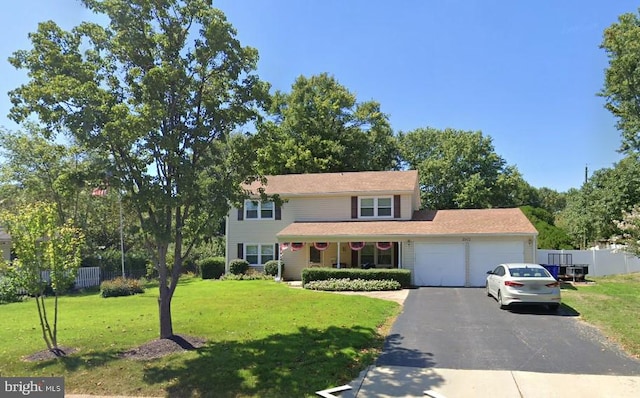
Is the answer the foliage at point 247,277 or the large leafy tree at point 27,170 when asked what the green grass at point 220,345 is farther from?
the large leafy tree at point 27,170

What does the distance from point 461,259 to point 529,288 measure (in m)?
8.85

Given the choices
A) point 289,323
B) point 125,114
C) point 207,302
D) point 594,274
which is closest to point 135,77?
point 125,114

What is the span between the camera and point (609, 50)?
106 feet

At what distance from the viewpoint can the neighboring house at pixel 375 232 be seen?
22516 millimetres

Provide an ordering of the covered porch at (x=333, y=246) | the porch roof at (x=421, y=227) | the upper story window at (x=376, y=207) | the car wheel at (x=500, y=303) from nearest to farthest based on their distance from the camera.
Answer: the car wheel at (x=500, y=303)
the porch roof at (x=421, y=227)
the covered porch at (x=333, y=246)
the upper story window at (x=376, y=207)

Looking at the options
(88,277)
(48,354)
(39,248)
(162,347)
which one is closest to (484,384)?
(162,347)

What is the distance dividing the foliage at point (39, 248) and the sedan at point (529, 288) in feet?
39.0

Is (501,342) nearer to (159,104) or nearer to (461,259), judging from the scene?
(159,104)

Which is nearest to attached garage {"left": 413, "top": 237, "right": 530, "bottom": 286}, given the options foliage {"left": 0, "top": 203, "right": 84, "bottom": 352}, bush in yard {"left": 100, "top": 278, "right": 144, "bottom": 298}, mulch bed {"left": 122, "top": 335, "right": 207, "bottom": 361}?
bush in yard {"left": 100, "top": 278, "right": 144, "bottom": 298}

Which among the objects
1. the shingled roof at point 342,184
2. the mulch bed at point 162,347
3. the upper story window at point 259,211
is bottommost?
the mulch bed at point 162,347

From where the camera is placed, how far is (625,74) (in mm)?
30484

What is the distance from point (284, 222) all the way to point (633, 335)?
2071cm

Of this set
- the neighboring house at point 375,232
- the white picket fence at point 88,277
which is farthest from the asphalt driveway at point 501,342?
the white picket fence at point 88,277

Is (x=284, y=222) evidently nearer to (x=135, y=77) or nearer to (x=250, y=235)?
(x=250, y=235)
